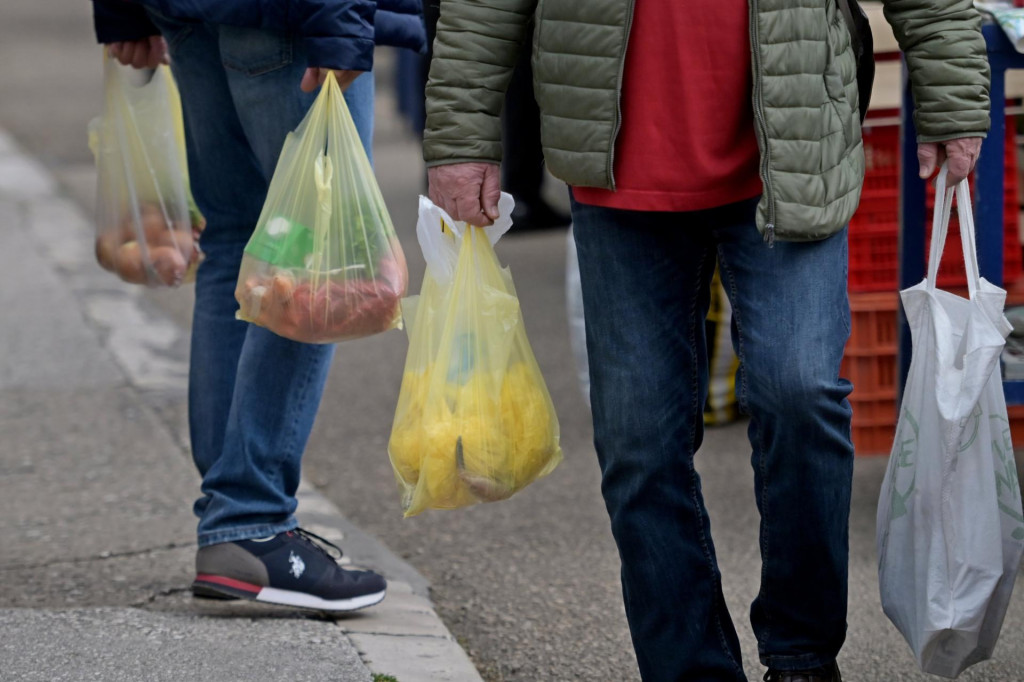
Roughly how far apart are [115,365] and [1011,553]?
348 centimetres

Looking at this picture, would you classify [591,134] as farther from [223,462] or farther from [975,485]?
[223,462]

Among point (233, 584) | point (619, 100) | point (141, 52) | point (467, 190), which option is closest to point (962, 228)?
point (619, 100)

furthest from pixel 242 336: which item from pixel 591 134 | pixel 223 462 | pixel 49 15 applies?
pixel 49 15

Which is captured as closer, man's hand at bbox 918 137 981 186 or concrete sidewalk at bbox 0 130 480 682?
man's hand at bbox 918 137 981 186

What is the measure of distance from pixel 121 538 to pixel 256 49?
4.51 ft

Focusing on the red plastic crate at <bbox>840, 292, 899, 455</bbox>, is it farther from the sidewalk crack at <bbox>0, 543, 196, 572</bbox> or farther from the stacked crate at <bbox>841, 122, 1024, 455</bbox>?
the sidewalk crack at <bbox>0, 543, 196, 572</bbox>

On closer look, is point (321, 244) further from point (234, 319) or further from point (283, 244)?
point (234, 319)

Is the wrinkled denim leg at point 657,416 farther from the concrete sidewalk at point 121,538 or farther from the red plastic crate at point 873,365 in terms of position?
the red plastic crate at point 873,365

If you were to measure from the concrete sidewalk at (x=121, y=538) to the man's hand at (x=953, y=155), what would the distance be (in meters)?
1.25

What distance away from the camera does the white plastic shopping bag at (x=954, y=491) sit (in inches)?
90.7

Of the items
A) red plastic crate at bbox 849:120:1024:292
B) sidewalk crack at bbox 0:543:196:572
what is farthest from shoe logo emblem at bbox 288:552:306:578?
red plastic crate at bbox 849:120:1024:292

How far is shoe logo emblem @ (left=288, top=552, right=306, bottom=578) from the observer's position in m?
2.85

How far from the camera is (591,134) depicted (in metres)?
2.12

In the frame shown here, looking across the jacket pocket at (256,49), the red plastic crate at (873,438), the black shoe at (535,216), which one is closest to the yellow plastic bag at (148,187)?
the jacket pocket at (256,49)
